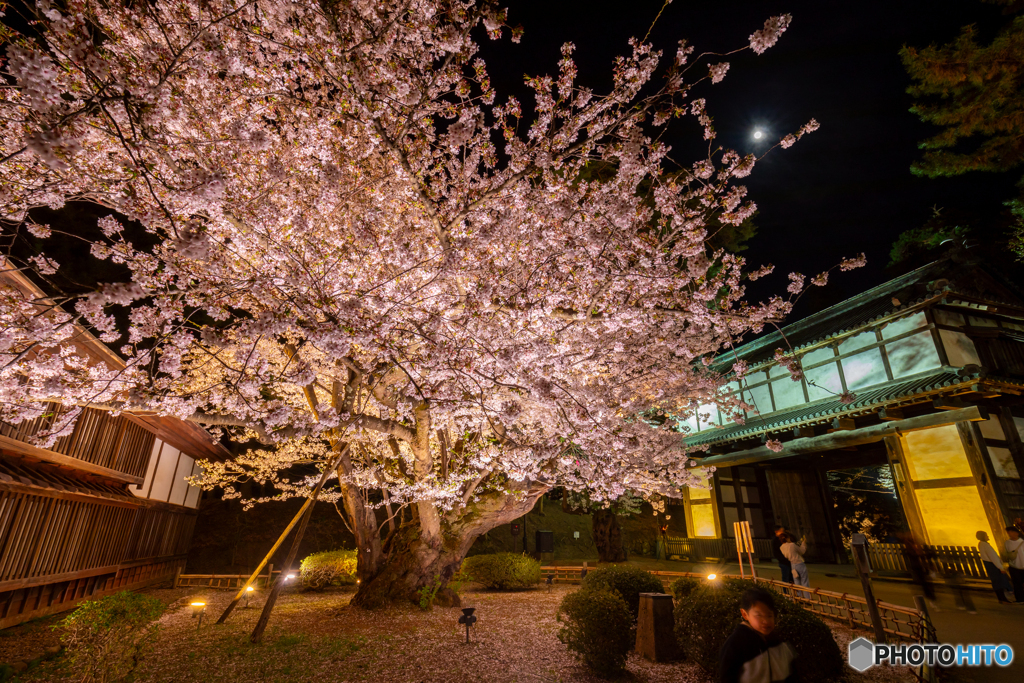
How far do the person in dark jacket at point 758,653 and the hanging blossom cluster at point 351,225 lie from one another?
11.6 feet

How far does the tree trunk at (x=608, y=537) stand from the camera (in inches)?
828

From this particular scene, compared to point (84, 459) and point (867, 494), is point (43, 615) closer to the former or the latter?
point (84, 459)

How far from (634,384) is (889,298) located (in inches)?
360

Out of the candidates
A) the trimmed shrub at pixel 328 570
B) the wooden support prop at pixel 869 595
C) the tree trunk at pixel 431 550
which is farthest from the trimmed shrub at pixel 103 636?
the trimmed shrub at pixel 328 570

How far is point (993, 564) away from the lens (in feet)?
30.5

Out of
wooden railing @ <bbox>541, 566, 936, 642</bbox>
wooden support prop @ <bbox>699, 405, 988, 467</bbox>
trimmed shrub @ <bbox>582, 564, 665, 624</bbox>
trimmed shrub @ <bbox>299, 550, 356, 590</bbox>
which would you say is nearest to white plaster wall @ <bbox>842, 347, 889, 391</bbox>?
wooden support prop @ <bbox>699, 405, 988, 467</bbox>

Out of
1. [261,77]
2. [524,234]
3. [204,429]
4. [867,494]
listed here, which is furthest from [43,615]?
[867,494]

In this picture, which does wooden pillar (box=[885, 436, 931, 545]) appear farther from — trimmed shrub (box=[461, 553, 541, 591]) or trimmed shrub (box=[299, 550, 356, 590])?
trimmed shrub (box=[299, 550, 356, 590])

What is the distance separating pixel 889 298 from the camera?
13547mm

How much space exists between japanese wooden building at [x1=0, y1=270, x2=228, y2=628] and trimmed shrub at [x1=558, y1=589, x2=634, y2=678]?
29.7ft

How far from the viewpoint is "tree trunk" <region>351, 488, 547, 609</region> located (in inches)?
419

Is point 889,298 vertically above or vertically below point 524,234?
above

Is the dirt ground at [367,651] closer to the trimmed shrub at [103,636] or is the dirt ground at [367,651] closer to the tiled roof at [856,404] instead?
the trimmed shrub at [103,636]

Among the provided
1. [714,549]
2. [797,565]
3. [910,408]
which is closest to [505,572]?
[797,565]
